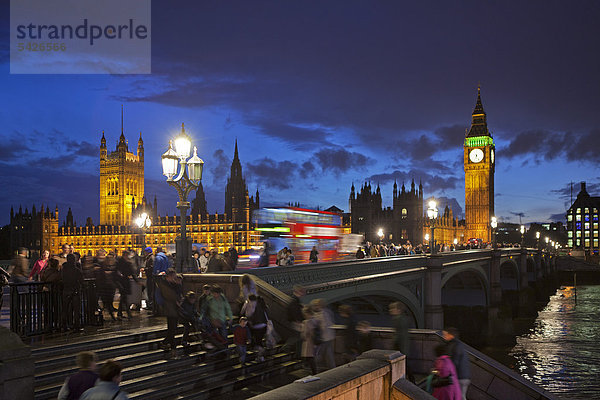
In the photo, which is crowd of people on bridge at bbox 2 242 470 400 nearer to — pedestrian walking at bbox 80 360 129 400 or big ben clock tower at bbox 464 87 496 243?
pedestrian walking at bbox 80 360 129 400

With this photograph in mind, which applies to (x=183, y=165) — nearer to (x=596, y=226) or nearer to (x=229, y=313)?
(x=229, y=313)

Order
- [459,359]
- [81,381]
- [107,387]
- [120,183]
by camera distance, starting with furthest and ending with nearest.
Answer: [120,183]
[459,359]
[81,381]
[107,387]

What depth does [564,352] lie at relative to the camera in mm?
34531

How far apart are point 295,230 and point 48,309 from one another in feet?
68.2

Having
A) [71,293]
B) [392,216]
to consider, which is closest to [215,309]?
[71,293]

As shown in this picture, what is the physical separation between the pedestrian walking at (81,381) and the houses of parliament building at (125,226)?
90829 millimetres

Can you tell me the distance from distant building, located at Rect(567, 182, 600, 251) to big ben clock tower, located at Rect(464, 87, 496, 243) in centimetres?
5469

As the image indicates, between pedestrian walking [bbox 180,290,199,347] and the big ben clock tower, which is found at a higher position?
the big ben clock tower

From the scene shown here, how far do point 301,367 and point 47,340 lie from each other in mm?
5295

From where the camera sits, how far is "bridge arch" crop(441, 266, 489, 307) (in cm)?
5281

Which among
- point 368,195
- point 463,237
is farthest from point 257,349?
point 463,237

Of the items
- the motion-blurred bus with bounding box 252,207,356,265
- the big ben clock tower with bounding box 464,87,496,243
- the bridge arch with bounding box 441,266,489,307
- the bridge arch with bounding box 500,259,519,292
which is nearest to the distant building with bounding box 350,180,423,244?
the big ben clock tower with bounding box 464,87,496,243

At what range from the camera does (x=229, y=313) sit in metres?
11.1

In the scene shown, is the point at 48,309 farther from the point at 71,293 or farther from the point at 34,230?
the point at 34,230
